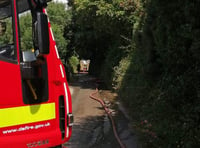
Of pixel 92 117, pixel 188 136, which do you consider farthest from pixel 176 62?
pixel 92 117

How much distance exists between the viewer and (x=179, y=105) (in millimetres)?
7867

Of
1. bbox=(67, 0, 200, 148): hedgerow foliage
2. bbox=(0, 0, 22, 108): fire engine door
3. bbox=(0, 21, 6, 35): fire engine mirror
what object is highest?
bbox=(0, 21, 6, 35): fire engine mirror

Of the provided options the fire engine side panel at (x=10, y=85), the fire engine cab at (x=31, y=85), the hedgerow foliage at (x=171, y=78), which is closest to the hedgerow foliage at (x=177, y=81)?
the hedgerow foliage at (x=171, y=78)

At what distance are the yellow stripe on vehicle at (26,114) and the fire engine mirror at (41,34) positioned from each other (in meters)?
0.72

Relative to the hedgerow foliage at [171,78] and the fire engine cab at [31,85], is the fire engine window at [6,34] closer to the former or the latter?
the fire engine cab at [31,85]

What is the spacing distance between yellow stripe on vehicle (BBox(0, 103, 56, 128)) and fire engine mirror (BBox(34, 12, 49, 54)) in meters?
0.72

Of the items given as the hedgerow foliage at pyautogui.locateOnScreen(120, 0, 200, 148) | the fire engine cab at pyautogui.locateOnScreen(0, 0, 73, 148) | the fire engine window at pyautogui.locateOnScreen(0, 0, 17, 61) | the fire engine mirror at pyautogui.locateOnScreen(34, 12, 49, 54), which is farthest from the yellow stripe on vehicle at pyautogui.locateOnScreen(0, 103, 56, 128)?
the hedgerow foliage at pyautogui.locateOnScreen(120, 0, 200, 148)

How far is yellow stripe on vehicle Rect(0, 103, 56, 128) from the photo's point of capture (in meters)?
3.73

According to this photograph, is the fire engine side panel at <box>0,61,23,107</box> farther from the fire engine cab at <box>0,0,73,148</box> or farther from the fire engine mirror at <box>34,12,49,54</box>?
the fire engine mirror at <box>34,12,49,54</box>

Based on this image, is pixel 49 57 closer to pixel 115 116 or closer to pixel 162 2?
pixel 162 2

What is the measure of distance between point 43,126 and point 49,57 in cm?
87

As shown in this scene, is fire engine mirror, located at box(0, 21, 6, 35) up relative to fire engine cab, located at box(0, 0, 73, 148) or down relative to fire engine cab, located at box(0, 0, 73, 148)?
up

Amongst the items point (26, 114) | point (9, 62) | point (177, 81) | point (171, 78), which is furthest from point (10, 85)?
point (171, 78)

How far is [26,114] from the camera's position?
3.94 m
